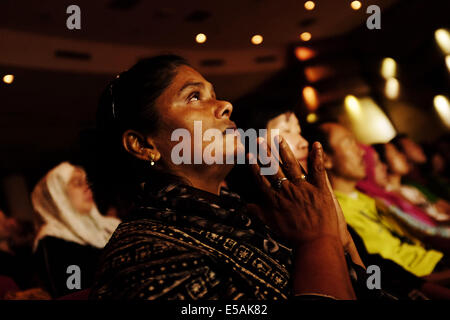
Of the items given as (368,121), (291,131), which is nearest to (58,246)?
(291,131)

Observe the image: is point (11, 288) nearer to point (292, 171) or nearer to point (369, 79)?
Result: point (292, 171)

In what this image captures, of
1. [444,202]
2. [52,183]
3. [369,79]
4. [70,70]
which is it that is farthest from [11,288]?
[369,79]

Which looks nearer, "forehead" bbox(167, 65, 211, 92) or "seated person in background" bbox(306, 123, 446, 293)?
"forehead" bbox(167, 65, 211, 92)

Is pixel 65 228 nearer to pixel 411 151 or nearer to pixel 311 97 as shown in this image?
pixel 411 151

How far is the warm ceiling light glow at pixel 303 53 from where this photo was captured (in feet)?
15.8

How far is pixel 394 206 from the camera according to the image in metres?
2.31

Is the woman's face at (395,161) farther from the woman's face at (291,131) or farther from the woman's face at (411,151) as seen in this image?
the woman's face at (291,131)

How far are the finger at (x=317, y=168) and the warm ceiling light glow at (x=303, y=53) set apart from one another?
14.0 feet

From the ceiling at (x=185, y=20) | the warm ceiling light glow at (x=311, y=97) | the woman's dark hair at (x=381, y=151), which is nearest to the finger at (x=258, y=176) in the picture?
→ the woman's dark hair at (x=381, y=151)

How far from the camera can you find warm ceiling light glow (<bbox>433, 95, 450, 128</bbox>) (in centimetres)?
471

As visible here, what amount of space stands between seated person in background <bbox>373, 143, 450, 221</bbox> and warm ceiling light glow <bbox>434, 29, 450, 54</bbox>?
62.7 inches

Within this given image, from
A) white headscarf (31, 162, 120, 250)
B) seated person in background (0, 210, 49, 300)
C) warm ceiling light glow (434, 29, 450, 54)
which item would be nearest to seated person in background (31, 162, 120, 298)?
white headscarf (31, 162, 120, 250)

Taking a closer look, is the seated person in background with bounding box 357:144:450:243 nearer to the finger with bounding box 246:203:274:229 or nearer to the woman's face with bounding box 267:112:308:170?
the woman's face with bounding box 267:112:308:170

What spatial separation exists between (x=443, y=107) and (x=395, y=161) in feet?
7.64
